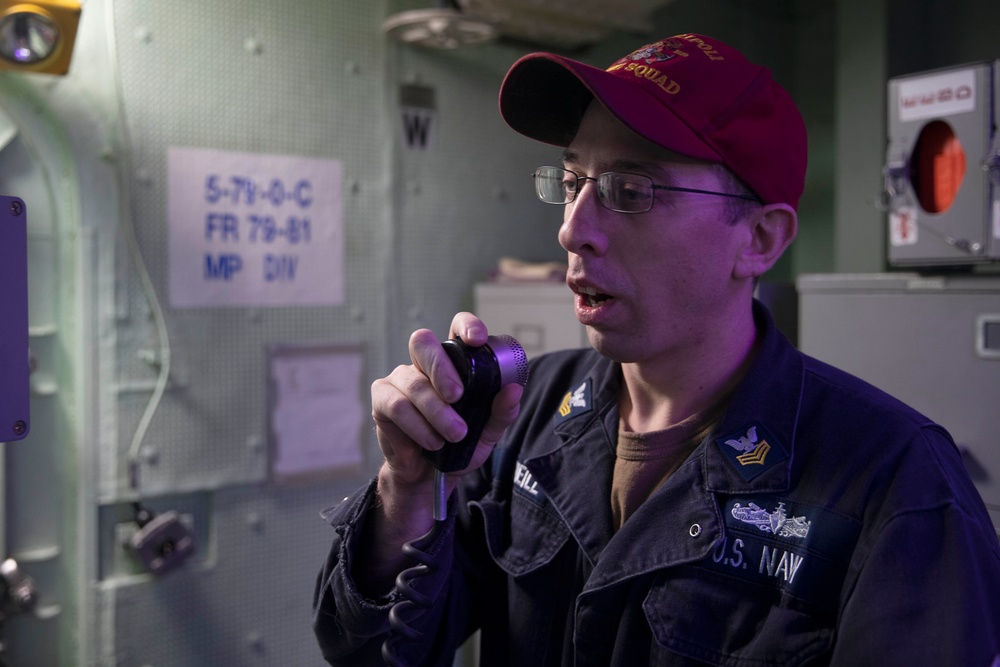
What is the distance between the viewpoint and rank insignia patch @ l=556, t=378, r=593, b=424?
157 cm

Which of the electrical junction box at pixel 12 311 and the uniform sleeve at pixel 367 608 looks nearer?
the electrical junction box at pixel 12 311

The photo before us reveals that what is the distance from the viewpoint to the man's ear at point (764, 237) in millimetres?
1452

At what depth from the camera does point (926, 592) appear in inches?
41.1

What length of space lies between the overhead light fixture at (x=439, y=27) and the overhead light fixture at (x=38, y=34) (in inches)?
45.3

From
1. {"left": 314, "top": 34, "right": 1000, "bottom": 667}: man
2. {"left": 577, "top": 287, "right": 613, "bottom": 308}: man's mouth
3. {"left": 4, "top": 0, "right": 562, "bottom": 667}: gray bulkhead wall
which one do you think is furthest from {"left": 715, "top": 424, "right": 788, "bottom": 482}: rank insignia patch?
{"left": 4, "top": 0, "right": 562, "bottom": 667}: gray bulkhead wall

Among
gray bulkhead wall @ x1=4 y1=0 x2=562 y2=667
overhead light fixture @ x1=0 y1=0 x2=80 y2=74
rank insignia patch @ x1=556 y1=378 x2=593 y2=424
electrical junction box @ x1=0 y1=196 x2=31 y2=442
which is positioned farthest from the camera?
gray bulkhead wall @ x1=4 y1=0 x2=562 y2=667

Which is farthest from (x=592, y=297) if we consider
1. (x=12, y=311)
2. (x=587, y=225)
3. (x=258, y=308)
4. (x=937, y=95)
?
(x=258, y=308)

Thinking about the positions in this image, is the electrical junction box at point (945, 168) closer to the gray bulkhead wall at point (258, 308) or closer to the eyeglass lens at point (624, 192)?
the eyeglass lens at point (624, 192)

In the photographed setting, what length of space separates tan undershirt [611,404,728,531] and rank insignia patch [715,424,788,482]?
0.07m

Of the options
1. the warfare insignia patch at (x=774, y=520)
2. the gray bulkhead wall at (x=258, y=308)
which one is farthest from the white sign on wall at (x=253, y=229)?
the warfare insignia patch at (x=774, y=520)

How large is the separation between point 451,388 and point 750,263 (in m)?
0.62

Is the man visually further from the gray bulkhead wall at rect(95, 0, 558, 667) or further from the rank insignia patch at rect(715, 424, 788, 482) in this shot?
the gray bulkhead wall at rect(95, 0, 558, 667)

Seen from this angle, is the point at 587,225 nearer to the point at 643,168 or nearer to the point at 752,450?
the point at 643,168

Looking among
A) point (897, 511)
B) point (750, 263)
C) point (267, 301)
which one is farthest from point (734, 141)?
point (267, 301)
